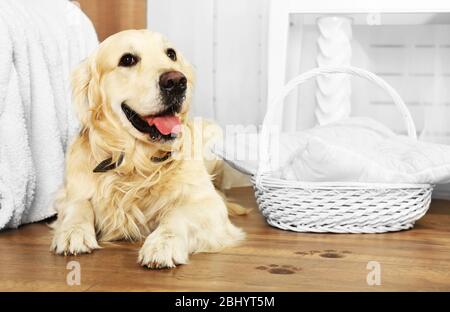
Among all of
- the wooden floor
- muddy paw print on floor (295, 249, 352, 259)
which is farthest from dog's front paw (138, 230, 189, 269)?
muddy paw print on floor (295, 249, 352, 259)

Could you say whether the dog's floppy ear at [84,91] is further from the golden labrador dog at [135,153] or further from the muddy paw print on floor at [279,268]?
the muddy paw print on floor at [279,268]

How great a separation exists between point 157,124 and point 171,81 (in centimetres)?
12

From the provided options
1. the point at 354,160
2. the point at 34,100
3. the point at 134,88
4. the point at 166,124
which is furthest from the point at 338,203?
the point at 34,100

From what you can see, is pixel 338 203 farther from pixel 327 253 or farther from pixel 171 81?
pixel 171 81

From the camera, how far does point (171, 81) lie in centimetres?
145

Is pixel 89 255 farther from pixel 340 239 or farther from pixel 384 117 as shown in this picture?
pixel 384 117

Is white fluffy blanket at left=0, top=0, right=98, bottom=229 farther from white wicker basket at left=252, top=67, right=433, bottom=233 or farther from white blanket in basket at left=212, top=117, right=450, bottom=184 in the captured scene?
white wicker basket at left=252, top=67, right=433, bottom=233

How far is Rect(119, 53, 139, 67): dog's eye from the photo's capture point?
1.53 metres

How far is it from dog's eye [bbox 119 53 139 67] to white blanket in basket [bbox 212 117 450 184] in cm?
48

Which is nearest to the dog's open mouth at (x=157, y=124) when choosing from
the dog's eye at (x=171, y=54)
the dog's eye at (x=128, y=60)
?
the dog's eye at (x=128, y=60)

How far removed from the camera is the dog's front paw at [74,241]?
1.38m

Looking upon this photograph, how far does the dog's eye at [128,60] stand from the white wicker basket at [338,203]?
15.9 inches

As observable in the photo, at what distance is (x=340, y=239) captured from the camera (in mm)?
1588
